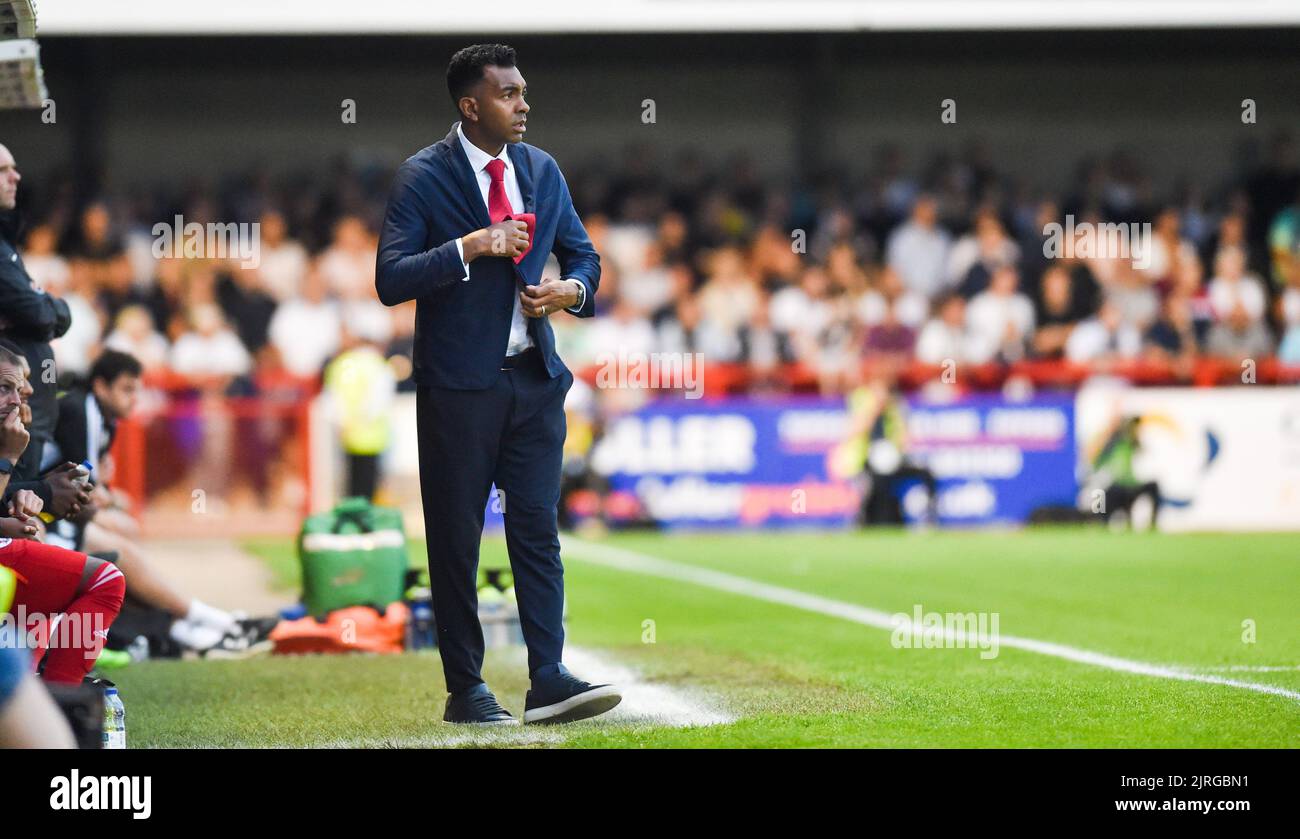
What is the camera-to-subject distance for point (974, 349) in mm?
20484

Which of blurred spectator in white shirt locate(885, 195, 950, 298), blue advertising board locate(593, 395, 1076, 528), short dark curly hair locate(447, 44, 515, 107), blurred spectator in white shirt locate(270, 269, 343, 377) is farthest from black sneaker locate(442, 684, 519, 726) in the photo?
blurred spectator in white shirt locate(885, 195, 950, 298)

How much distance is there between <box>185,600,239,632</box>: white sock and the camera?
31.5 feet

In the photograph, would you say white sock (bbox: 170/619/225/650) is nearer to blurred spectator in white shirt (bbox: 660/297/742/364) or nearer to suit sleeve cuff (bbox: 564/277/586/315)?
suit sleeve cuff (bbox: 564/277/586/315)

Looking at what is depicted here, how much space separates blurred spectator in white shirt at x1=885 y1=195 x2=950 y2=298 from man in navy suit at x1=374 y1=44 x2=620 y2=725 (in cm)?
1576

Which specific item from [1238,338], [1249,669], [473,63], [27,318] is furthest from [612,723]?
[1238,338]

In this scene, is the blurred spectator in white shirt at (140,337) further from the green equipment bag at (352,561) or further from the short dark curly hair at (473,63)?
the short dark curly hair at (473,63)

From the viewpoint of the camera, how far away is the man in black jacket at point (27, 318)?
7461 millimetres

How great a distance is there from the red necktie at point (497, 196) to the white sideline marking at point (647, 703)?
1840 millimetres

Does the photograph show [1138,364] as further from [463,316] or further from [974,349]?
[463,316]

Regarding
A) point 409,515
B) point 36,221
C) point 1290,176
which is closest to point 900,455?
point 409,515

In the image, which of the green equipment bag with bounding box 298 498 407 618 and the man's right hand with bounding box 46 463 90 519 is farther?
the green equipment bag with bounding box 298 498 407 618

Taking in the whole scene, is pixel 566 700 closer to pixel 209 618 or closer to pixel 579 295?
pixel 579 295

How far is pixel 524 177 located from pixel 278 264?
14.9m
